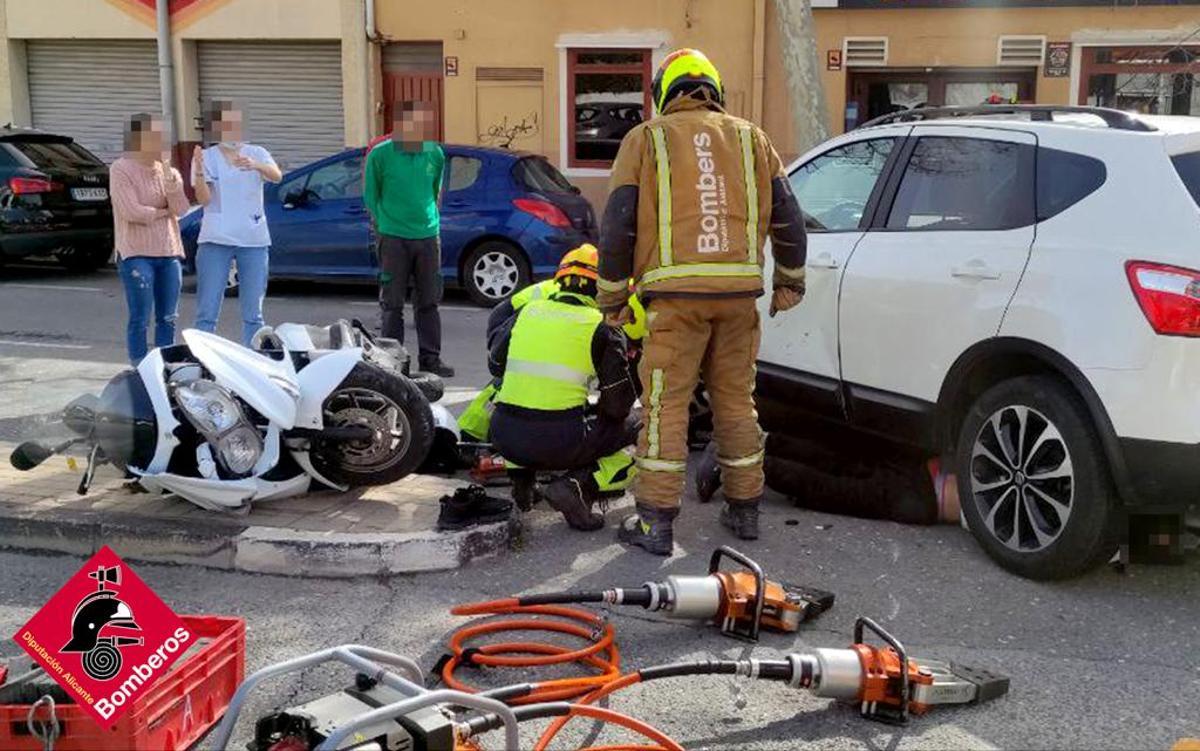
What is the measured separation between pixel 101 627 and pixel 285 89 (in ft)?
55.2

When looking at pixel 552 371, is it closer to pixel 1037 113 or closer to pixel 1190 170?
pixel 1037 113

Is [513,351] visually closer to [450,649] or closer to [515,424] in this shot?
[515,424]

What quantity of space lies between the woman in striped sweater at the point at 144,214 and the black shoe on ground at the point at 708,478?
3.44 m

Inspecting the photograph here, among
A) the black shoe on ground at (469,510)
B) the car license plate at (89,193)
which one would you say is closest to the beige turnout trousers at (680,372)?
the black shoe on ground at (469,510)

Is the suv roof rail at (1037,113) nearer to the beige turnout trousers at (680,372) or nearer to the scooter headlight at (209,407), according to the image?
the beige turnout trousers at (680,372)

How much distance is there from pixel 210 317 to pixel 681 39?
36.0ft

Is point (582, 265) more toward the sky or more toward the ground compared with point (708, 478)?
more toward the sky

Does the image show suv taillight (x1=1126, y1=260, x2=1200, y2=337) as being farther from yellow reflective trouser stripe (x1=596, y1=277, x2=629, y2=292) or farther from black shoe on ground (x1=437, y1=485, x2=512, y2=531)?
black shoe on ground (x1=437, y1=485, x2=512, y2=531)

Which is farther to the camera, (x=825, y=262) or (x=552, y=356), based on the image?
(x=825, y=262)

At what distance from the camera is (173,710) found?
11.1ft

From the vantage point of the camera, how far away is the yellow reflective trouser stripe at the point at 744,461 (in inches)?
207

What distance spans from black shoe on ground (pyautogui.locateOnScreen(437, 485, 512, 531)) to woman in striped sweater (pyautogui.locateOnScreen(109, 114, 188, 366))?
3028mm

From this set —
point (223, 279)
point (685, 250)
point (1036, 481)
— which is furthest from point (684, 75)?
point (223, 279)

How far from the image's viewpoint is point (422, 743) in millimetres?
2916
